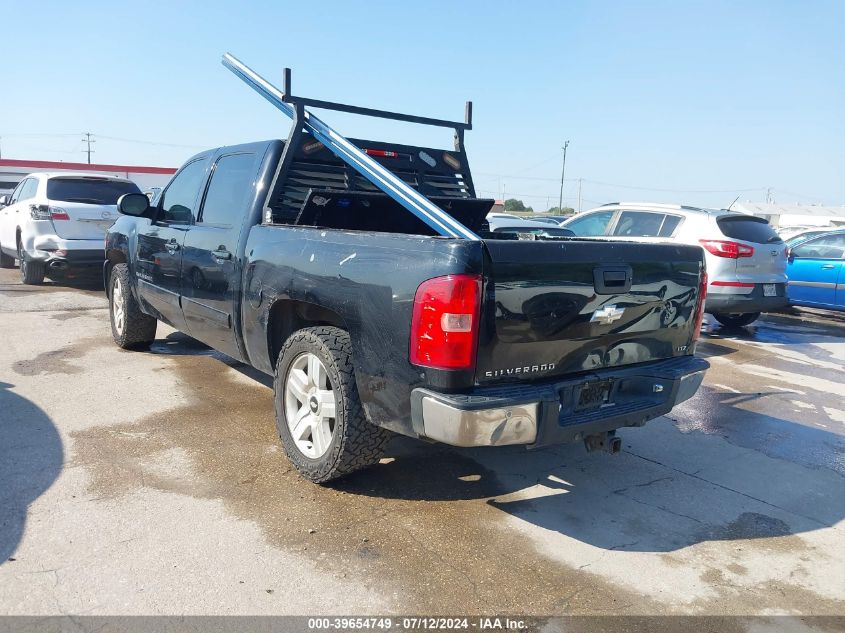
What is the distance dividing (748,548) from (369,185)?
348 cm

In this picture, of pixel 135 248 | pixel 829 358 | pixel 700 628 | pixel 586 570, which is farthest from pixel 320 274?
pixel 829 358

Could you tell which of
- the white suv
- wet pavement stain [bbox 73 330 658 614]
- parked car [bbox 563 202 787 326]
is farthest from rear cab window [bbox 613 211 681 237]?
the white suv

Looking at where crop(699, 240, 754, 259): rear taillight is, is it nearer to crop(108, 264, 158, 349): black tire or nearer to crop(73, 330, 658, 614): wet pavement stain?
crop(73, 330, 658, 614): wet pavement stain

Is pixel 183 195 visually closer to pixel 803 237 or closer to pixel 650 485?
pixel 650 485

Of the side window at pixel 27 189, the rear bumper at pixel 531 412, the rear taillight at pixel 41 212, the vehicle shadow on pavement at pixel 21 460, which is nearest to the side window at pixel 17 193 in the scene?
the side window at pixel 27 189

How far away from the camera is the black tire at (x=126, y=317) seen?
6320mm

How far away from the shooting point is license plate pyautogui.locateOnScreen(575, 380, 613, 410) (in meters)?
3.32

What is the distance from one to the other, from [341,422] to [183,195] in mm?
2952

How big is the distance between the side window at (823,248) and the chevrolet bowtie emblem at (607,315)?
348 inches

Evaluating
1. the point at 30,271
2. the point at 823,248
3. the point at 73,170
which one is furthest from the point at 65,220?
the point at 73,170

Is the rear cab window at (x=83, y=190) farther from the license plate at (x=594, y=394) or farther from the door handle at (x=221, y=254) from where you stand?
the license plate at (x=594, y=394)

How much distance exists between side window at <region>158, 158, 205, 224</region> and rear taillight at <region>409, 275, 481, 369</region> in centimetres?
289

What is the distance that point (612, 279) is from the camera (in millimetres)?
3346

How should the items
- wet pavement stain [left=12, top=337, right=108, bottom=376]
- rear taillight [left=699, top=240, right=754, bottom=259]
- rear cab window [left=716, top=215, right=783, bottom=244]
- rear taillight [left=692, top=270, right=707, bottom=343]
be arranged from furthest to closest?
rear cab window [left=716, top=215, right=783, bottom=244]
rear taillight [left=699, top=240, right=754, bottom=259]
wet pavement stain [left=12, top=337, right=108, bottom=376]
rear taillight [left=692, top=270, right=707, bottom=343]
